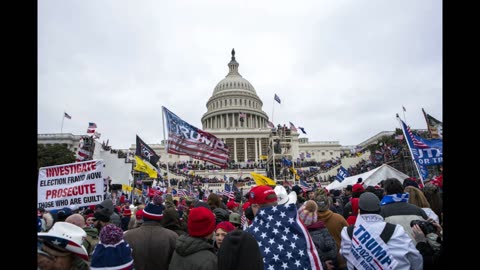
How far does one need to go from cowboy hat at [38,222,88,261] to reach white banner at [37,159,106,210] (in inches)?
203

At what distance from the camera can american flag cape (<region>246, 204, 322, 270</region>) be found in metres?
3.75

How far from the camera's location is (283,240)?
12.6ft

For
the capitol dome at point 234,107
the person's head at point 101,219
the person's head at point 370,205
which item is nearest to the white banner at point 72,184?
the person's head at point 101,219

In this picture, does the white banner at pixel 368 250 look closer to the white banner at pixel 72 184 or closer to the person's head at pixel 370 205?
the person's head at pixel 370 205

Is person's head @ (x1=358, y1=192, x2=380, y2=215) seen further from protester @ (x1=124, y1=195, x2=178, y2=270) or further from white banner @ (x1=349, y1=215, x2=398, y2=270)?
protester @ (x1=124, y1=195, x2=178, y2=270)

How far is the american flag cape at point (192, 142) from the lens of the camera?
12.8 meters

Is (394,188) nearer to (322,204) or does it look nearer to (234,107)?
(322,204)

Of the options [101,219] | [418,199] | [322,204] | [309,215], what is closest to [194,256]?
[309,215]

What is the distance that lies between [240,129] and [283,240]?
86.8 metres

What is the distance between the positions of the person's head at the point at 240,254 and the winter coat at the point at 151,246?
1621 millimetres

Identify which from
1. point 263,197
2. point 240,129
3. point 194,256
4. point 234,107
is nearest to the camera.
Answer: point 194,256

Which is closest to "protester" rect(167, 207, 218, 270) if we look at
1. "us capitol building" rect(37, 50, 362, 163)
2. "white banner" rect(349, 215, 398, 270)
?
"white banner" rect(349, 215, 398, 270)

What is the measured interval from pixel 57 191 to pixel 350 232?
6540mm
